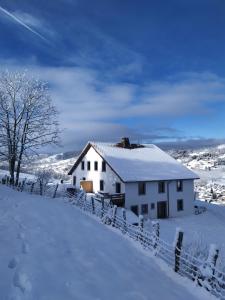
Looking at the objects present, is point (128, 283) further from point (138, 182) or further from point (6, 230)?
point (138, 182)

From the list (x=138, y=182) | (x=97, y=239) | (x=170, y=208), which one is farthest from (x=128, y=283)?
(x=170, y=208)

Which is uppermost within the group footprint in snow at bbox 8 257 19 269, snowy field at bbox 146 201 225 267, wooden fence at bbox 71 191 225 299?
footprint in snow at bbox 8 257 19 269

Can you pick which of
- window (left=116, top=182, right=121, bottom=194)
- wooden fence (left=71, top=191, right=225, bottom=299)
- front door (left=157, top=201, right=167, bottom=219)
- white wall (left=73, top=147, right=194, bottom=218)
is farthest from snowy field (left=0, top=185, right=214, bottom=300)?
front door (left=157, top=201, right=167, bottom=219)

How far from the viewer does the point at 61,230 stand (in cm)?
1184

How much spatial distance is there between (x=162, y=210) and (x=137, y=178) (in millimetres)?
5983

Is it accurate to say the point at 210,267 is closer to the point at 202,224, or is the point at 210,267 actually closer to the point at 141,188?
the point at 141,188

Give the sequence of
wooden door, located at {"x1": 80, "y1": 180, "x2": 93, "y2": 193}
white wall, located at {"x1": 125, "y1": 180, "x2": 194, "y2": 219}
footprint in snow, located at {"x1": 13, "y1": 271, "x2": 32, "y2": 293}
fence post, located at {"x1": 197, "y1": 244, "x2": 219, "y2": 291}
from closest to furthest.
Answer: footprint in snow, located at {"x1": 13, "y1": 271, "x2": 32, "y2": 293} < fence post, located at {"x1": 197, "y1": 244, "x2": 219, "y2": 291} < white wall, located at {"x1": 125, "y1": 180, "x2": 194, "y2": 219} < wooden door, located at {"x1": 80, "y1": 180, "x2": 93, "y2": 193}

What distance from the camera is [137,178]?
3328 cm

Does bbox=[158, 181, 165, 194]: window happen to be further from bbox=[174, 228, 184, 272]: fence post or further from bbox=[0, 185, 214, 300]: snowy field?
bbox=[174, 228, 184, 272]: fence post

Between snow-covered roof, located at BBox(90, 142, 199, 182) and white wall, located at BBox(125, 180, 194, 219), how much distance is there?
3.14 ft

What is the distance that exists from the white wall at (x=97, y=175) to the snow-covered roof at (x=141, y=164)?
105 centimetres

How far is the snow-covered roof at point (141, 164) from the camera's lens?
1339 inches

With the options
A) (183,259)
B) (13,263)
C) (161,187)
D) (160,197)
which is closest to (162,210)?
(160,197)

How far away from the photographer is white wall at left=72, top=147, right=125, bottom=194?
113 feet
